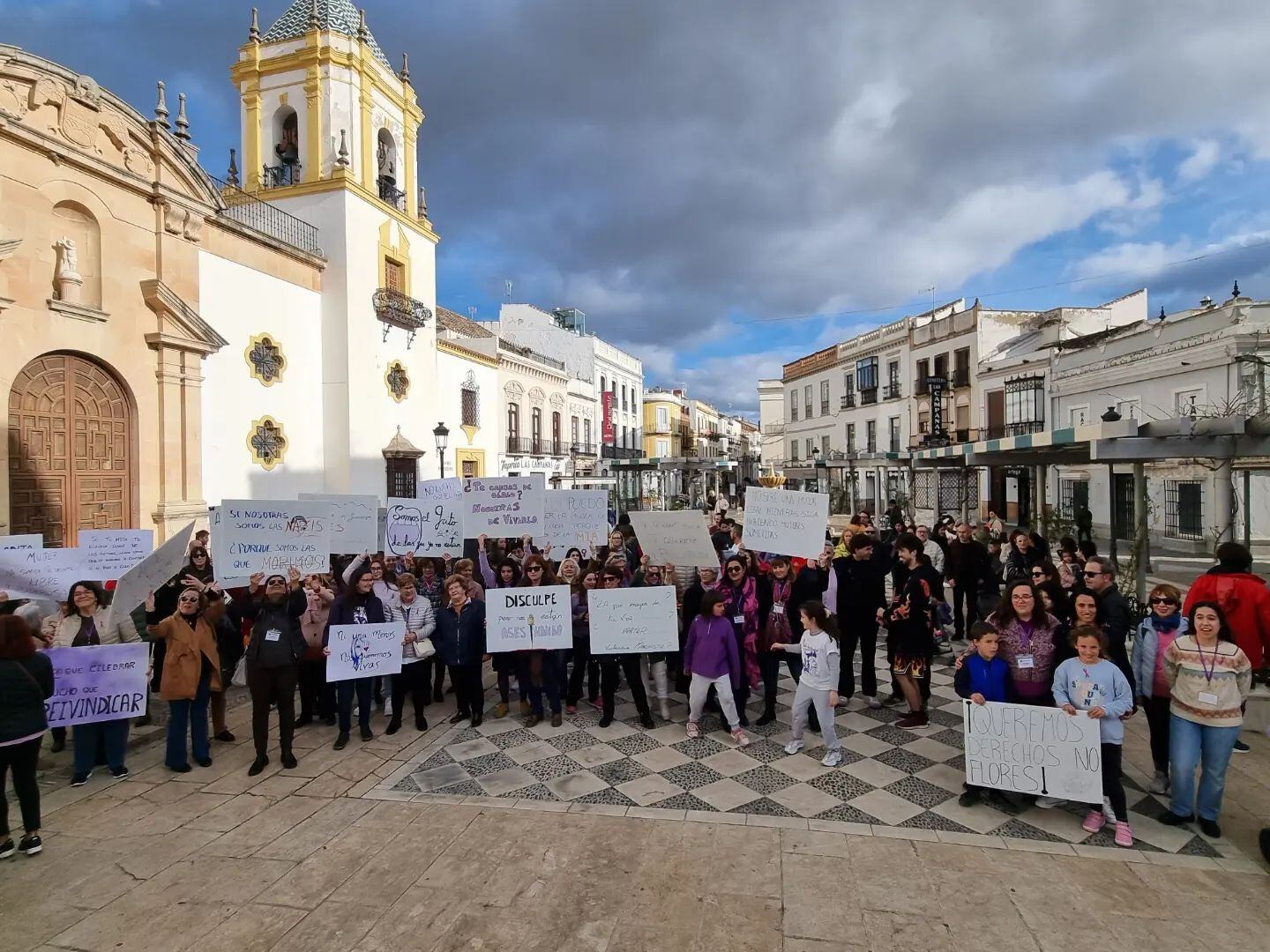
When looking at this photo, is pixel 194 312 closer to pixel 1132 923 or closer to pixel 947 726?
pixel 947 726

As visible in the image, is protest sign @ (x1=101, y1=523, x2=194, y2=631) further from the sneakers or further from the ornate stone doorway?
the ornate stone doorway

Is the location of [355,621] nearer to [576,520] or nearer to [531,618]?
[531,618]

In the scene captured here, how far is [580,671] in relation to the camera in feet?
22.4

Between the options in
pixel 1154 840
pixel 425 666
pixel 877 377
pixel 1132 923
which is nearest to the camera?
pixel 1132 923

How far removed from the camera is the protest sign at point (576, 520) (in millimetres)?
10125

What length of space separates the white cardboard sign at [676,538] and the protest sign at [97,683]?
4.87 metres

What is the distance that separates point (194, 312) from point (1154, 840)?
16.0m

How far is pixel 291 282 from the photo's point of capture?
16.7 m

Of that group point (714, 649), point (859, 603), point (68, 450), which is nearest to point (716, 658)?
point (714, 649)

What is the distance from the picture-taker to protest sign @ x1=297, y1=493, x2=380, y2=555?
7.95 meters

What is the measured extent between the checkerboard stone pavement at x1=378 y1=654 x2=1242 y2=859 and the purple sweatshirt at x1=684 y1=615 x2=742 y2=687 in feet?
2.10

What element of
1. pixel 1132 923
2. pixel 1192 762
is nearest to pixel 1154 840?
pixel 1192 762

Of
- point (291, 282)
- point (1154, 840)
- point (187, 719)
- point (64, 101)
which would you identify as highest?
point (64, 101)

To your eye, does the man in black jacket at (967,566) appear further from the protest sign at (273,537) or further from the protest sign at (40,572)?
the protest sign at (40,572)
